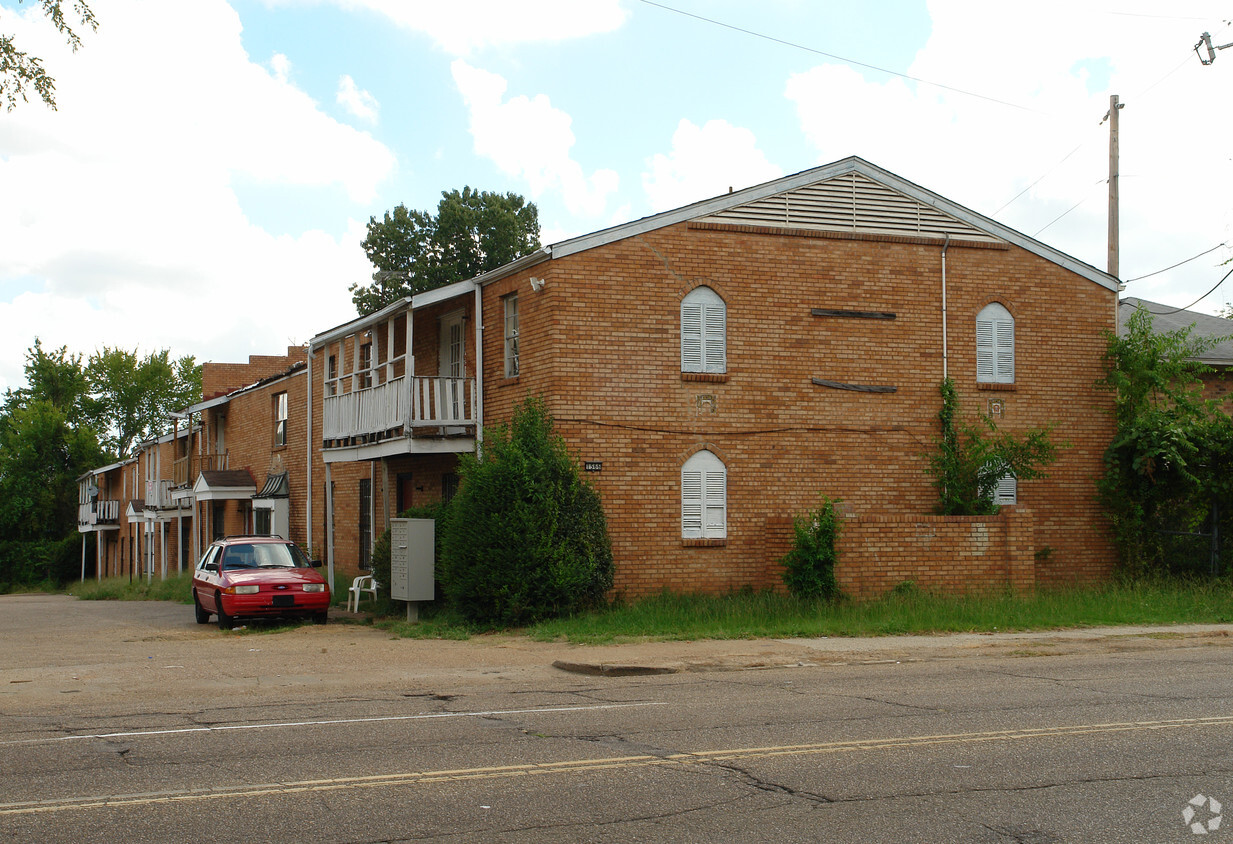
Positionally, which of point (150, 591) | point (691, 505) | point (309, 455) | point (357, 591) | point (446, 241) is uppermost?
point (446, 241)

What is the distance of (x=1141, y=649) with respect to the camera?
1435 centimetres

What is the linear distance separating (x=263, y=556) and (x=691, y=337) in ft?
27.3

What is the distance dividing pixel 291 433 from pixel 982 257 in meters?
18.4

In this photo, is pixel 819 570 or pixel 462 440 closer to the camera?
pixel 819 570

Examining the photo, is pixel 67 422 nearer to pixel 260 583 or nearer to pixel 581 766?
pixel 260 583

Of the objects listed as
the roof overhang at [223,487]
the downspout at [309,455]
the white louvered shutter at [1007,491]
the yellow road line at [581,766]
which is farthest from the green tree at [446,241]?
the yellow road line at [581,766]

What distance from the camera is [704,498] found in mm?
18844

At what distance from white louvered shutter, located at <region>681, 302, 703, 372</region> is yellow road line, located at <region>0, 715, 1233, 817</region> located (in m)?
11.0

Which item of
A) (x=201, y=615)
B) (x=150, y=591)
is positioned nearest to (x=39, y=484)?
(x=150, y=591)

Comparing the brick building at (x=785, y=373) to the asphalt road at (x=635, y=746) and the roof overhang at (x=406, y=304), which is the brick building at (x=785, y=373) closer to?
the roof overhang at (x=406, y=304)

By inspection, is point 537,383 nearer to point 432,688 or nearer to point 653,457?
point 653,457

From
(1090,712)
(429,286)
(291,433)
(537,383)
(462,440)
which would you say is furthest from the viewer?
(429,286)

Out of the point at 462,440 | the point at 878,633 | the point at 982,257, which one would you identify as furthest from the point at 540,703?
the point at 982,257

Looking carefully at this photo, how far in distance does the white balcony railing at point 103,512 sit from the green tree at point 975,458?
154ft
